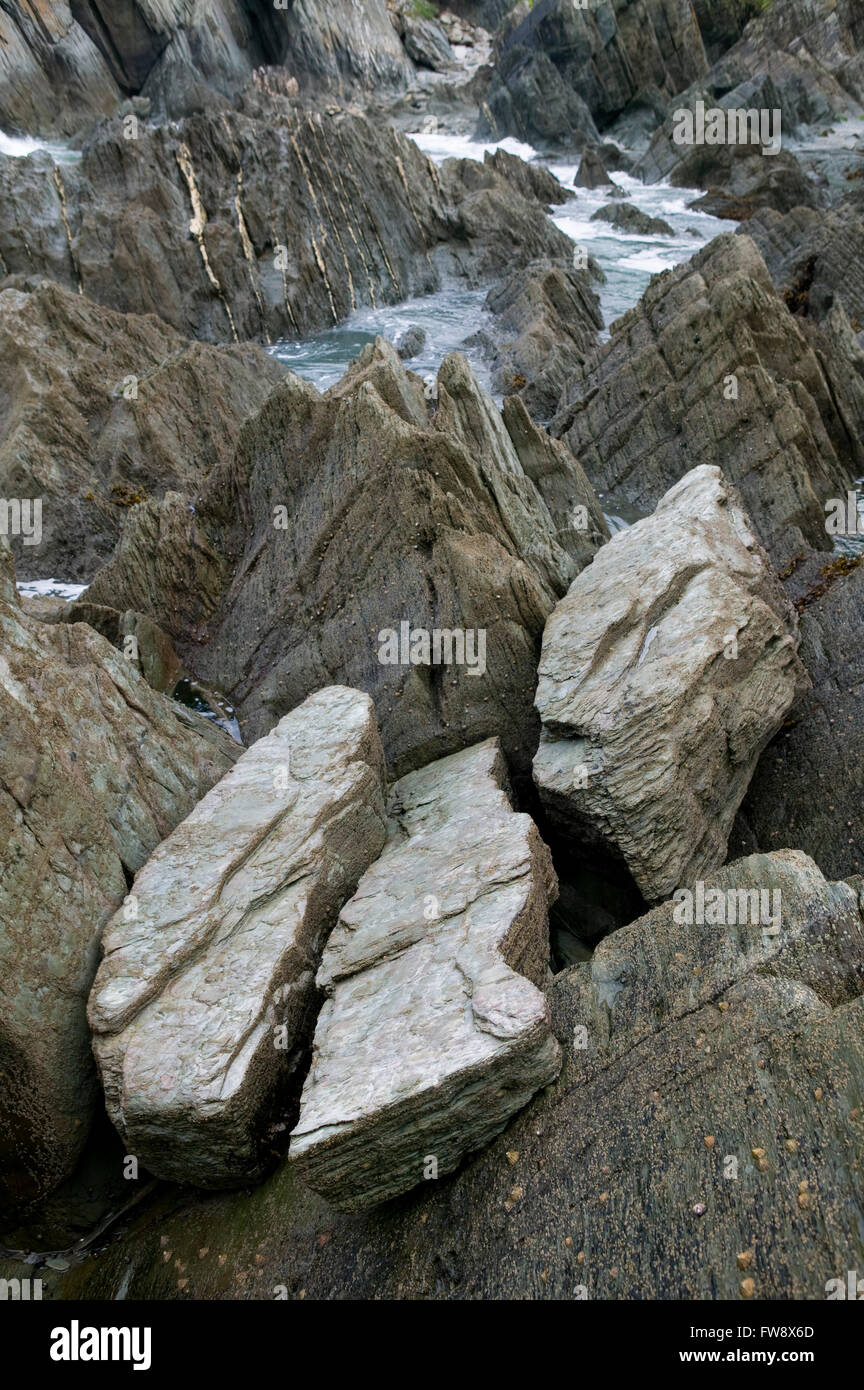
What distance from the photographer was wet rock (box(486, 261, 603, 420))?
24.4 meters

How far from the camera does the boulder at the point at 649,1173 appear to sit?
17.9 ft

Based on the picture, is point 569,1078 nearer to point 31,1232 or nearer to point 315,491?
point 31,1232

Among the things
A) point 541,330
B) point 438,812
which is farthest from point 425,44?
point 438,812

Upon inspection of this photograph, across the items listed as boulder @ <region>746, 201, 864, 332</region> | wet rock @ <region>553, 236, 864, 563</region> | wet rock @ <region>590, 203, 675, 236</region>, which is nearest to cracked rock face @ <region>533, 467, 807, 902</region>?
wet rock @ <region>553, 236, 864, 563</region>

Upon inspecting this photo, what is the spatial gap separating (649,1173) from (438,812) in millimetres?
4492

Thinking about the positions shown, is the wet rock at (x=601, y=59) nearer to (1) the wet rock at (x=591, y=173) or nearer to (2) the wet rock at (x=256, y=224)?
(1) the wet rock at (x=591, y=173)

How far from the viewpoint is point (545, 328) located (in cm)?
2656

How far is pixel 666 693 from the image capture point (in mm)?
9477

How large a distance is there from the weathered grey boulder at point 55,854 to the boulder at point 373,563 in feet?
11.1

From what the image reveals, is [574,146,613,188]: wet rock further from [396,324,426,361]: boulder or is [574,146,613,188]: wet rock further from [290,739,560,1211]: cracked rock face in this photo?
[290,739,560,1211]: cracked rock face

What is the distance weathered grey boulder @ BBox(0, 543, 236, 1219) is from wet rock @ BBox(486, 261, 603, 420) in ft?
58.3

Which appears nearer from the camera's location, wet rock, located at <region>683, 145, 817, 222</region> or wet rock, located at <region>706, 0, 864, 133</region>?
wet rock, located at <region>683, 145, 817, 222</region>

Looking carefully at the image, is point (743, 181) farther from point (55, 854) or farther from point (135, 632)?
point (55, 854)

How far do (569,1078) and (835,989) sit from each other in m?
2.23
